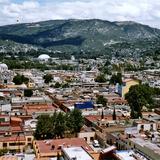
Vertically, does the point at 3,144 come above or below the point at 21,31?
below

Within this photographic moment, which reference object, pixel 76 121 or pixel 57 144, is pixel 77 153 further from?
pixel 76 121

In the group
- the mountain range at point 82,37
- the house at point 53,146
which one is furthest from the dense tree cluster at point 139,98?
the mountain range at point 82,37

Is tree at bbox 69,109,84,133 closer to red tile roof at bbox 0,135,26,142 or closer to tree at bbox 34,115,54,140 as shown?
tree at bbox 34,115,54,140

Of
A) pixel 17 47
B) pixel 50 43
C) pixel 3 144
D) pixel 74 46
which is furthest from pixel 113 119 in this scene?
pixel 50 43

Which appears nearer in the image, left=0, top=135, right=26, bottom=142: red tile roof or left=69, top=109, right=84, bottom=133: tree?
left=0, top=135, right=26, bottom=142: red tile roof

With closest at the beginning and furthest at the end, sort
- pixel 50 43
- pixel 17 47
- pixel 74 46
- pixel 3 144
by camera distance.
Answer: pixel 3 144 < pixel 17 47 < pixel 74 46 < pixel 50 43

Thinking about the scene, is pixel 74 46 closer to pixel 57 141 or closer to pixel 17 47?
pixel 17 47

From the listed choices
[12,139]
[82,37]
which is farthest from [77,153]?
[82,37]

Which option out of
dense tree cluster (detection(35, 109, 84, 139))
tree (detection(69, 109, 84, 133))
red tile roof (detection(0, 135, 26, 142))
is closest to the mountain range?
tree (detection(69, 109, 84, 133))

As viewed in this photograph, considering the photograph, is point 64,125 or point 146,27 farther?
point 146,27
